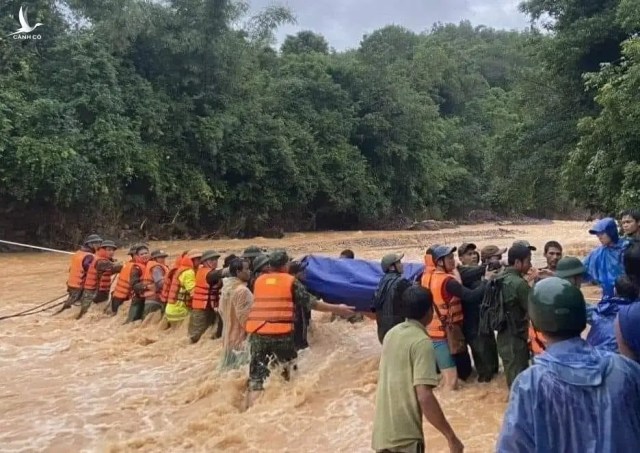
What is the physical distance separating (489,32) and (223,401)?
3403 inches

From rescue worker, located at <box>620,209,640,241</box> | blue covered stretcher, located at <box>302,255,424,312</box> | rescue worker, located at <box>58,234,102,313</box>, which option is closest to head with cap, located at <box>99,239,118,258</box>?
rescue worker, located at <box>58,234,102,313</box>

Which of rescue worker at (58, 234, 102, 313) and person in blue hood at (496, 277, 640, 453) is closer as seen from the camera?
person in blue hood at (496, 277, 640, 453)

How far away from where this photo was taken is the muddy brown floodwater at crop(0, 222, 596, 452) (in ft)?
17.7

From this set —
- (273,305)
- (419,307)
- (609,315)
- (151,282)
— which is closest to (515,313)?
(609,315)

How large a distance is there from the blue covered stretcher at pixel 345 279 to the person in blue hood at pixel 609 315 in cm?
359

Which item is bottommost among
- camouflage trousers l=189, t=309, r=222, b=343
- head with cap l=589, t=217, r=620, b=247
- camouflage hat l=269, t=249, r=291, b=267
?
camouflage trousers l=189, t=309, r=222, b=343

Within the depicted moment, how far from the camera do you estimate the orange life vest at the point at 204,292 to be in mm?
8320

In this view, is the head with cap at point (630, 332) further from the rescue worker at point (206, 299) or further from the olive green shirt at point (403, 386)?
the rescue worker at point (206, 299)

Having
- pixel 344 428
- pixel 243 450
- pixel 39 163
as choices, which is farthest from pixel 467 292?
pixel 39 163

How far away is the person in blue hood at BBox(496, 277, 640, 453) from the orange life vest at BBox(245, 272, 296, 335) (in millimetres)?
3800

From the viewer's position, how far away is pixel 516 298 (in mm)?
4910

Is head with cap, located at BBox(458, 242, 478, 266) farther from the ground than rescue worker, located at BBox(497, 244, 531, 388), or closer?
farther from the ground

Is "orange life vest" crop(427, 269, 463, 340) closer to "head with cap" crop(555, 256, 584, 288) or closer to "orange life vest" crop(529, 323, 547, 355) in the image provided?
"orange life vest" crop(529, 323, 547, 355)

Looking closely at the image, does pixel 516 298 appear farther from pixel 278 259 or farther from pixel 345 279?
pixel 345 279
